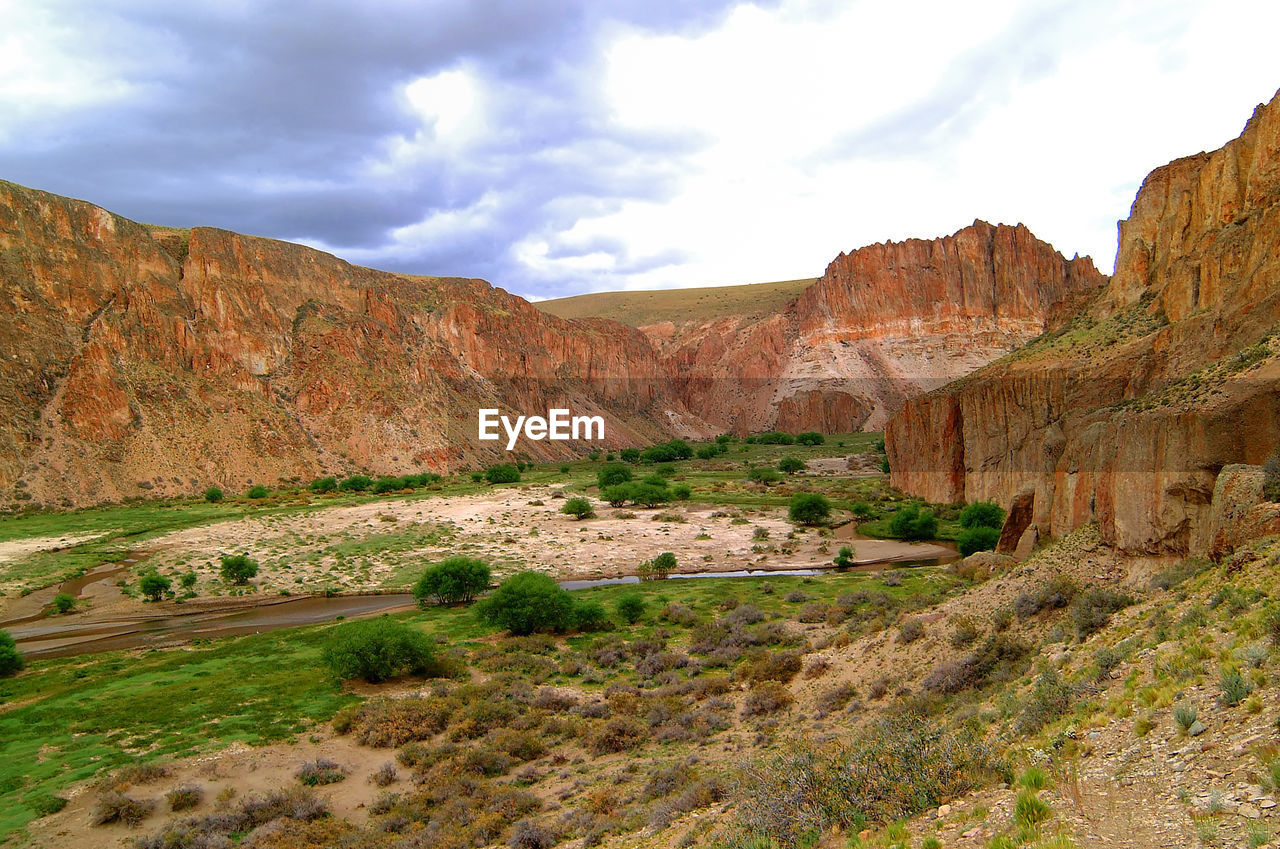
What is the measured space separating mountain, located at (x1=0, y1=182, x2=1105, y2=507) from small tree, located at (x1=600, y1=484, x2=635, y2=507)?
36.9 m

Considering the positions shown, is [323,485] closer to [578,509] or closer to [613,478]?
[613,478]

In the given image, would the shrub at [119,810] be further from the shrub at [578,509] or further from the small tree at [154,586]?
the shrub at [578,509]

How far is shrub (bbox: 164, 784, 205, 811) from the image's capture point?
53.8 ft

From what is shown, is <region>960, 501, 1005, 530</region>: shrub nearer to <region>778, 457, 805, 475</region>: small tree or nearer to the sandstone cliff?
<region>778, 457, 805, 475</region>: small tree

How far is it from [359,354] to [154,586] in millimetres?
65221

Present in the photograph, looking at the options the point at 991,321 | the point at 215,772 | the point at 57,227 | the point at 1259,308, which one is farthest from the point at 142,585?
the point at 991,321

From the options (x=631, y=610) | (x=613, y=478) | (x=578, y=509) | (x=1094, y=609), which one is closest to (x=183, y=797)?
(x=631, y=610)

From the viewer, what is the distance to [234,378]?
88.2 meters

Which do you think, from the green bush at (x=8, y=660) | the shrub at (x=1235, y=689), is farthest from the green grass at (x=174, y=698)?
the shrub at (x=1235, y=689)

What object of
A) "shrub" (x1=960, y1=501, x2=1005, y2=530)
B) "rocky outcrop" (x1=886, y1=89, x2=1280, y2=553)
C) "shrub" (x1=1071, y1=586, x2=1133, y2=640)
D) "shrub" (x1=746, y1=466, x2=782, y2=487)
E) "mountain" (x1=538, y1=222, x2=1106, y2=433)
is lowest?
"shrub" (x1=960, y1=501, x2=1005, y2=530)

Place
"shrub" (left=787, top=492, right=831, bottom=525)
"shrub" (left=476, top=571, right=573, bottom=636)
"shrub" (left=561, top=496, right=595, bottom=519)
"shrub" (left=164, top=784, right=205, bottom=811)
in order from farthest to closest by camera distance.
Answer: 1. "shrub" (left=561, top=496, right=595, bottom=519)
2. "shrub" (left=787, top=492, right=831, bottom=525)
3. "shrub" (left=476, top=571, right=573, bottom=636)
4. "shrub" (left=164, top=784, right=205, bottom=811)

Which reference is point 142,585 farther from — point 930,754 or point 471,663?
point 930,754

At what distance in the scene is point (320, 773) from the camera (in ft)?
58.5

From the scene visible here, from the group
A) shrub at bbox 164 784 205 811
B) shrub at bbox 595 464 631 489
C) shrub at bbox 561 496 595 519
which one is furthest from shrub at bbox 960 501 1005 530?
shrub at bbox 164 784 205 811
